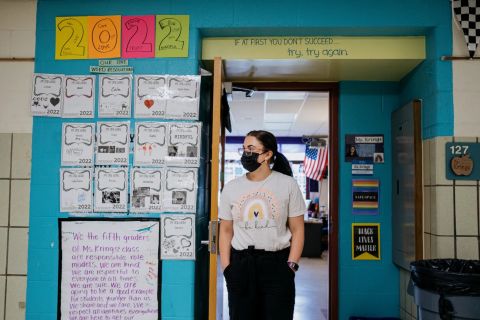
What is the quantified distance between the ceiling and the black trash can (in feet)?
10.5

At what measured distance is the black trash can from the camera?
6.63 feet

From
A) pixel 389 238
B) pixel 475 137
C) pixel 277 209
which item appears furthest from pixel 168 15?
pixel 389 238

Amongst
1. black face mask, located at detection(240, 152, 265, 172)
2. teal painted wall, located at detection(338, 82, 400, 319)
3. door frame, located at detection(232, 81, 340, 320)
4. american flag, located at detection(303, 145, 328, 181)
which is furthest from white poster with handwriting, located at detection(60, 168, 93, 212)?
american flag, located at detection(303, 145, 328, 181)

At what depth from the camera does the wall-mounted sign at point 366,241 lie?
330 cm

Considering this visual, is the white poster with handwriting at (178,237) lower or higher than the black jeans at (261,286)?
higher

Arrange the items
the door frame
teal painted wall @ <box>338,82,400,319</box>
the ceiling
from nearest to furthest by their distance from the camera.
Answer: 1. teal painted wall @ <box>338,82,400,319</box>
2. the door frame
3. the ceiling

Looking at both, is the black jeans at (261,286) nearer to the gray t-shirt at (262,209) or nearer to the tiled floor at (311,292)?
the gray t-shirt at (262,209)

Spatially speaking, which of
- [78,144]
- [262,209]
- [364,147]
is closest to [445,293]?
[262,209]

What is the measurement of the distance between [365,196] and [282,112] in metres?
4.02

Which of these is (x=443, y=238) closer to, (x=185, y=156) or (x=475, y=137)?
(x=475, y=137)

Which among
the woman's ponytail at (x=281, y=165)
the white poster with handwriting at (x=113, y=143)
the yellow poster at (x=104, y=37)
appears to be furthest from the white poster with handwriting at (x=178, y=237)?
the yellow poster at (x=104, y=37)

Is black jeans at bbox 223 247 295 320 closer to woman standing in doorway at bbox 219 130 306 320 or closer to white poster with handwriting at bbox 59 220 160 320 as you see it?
woman standing in doorway at bbox 219 130 306 320

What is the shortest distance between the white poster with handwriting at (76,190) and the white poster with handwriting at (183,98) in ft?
2.23

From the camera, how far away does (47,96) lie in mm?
2727
